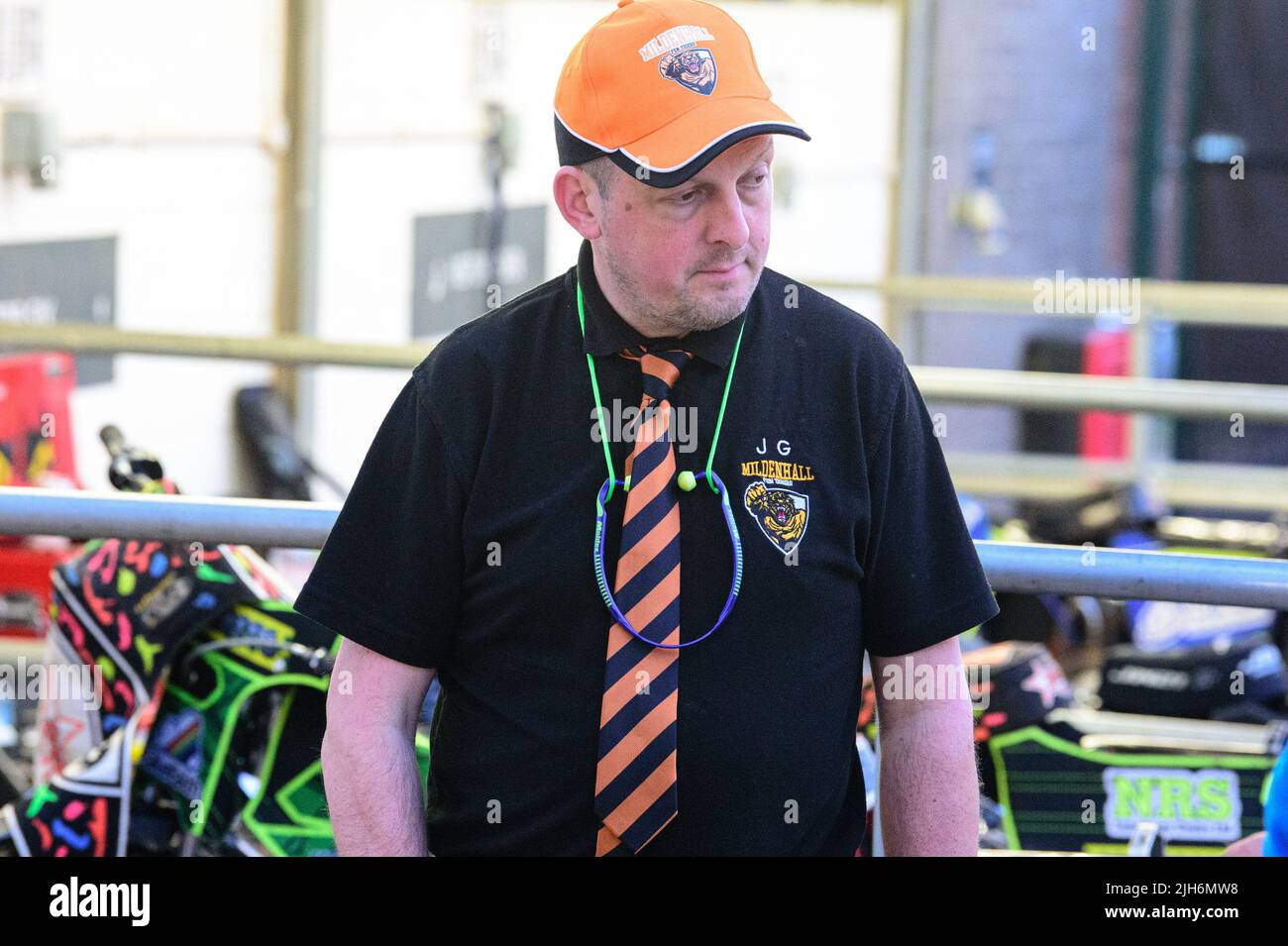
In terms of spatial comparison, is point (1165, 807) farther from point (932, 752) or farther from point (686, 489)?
point (686, 489)

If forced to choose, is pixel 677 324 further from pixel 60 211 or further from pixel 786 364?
pixel 60 211

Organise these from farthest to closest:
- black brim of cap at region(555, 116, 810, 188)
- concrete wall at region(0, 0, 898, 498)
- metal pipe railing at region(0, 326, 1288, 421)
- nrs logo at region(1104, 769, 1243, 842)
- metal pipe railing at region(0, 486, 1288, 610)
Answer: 1. concrete wall at region(0, 0, 898, 498)
2. metal pipe railing at region(0, 326, 1288, 421)
3. nrs logo at region(1104, 769, 1243, 842)
4. metal pipe railing at region(0, 486, 1288, 610)
5. black brim of cap at region(555, 116, 810, 188)

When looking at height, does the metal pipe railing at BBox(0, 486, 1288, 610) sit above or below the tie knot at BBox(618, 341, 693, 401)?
below

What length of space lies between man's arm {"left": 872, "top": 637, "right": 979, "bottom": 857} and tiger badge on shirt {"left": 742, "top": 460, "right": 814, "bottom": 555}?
0.18 m

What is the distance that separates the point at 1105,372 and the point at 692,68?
706cm

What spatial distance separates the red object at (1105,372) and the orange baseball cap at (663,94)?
693 centimetres

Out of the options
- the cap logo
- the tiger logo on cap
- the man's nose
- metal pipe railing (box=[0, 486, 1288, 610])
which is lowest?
metal pipe railing (box=[0, 486, 1288, 610])

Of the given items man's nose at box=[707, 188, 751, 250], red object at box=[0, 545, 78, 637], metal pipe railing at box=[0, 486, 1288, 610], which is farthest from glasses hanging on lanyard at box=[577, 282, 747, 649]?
red object at box=[0, 545, 78, 637]

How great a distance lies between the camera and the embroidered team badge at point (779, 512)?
1699mm

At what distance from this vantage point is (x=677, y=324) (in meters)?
1.73

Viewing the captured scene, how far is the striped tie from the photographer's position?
1.69 meters

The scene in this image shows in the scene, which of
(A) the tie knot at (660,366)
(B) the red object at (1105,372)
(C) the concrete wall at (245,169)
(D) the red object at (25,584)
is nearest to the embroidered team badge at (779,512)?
(A) the tie knot at (660,366)

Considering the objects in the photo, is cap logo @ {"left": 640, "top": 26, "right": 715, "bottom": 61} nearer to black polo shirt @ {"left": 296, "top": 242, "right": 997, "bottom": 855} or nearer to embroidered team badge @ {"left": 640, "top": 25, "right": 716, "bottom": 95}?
embroidered team badge @ {"left": 640, "top": 25, "right": 716, "bottom": 95}
